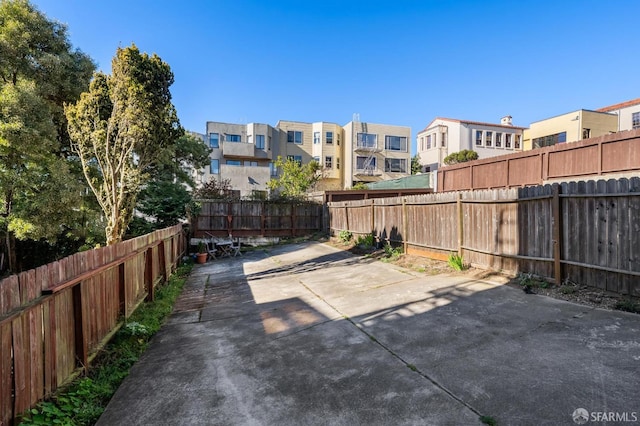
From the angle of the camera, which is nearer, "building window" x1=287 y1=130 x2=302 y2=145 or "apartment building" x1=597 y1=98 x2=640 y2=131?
"apartment building" x1=597 y1=98 x2=640 y2=131

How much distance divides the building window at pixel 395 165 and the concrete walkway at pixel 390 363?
107 ft

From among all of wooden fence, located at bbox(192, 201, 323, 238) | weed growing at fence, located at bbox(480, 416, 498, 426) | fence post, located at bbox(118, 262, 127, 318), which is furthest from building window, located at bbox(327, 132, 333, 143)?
weed growing at fence, located at bbox(480, 416, 498, 426)

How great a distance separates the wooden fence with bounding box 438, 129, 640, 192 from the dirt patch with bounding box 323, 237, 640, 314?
5450 millimetres

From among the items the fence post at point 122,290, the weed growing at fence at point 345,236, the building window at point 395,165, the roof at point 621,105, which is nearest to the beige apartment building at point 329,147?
the building window at point 395,165

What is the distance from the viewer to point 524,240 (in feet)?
20.4

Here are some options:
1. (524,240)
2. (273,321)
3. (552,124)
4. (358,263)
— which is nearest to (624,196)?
(524,240)

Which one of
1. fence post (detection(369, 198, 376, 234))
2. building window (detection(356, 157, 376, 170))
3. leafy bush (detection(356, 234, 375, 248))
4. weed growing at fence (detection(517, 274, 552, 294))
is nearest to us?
weed growing at fence (detection(517, 274, 552, 294))

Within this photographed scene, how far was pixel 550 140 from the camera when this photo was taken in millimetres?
30578

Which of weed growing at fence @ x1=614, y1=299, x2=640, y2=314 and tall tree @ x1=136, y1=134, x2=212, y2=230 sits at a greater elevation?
tall tree @ x1=136, y1=134, x2=212, y2=230

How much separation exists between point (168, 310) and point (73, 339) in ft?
9.81

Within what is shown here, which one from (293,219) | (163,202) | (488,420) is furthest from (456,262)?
(293,219)

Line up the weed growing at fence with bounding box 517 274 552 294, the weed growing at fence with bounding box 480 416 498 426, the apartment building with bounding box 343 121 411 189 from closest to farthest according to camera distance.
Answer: the weed growing at fence with bounding box 480 416 498 426
the weed growing at fence with bounding box 517 274 552 294
the apartment building with bounding box 343 121 411 189

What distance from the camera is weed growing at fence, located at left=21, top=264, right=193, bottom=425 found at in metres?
2.65

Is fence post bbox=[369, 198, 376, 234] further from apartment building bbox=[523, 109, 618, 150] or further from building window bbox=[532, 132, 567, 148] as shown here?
building window bbox=[532, 132, 567, 148]
